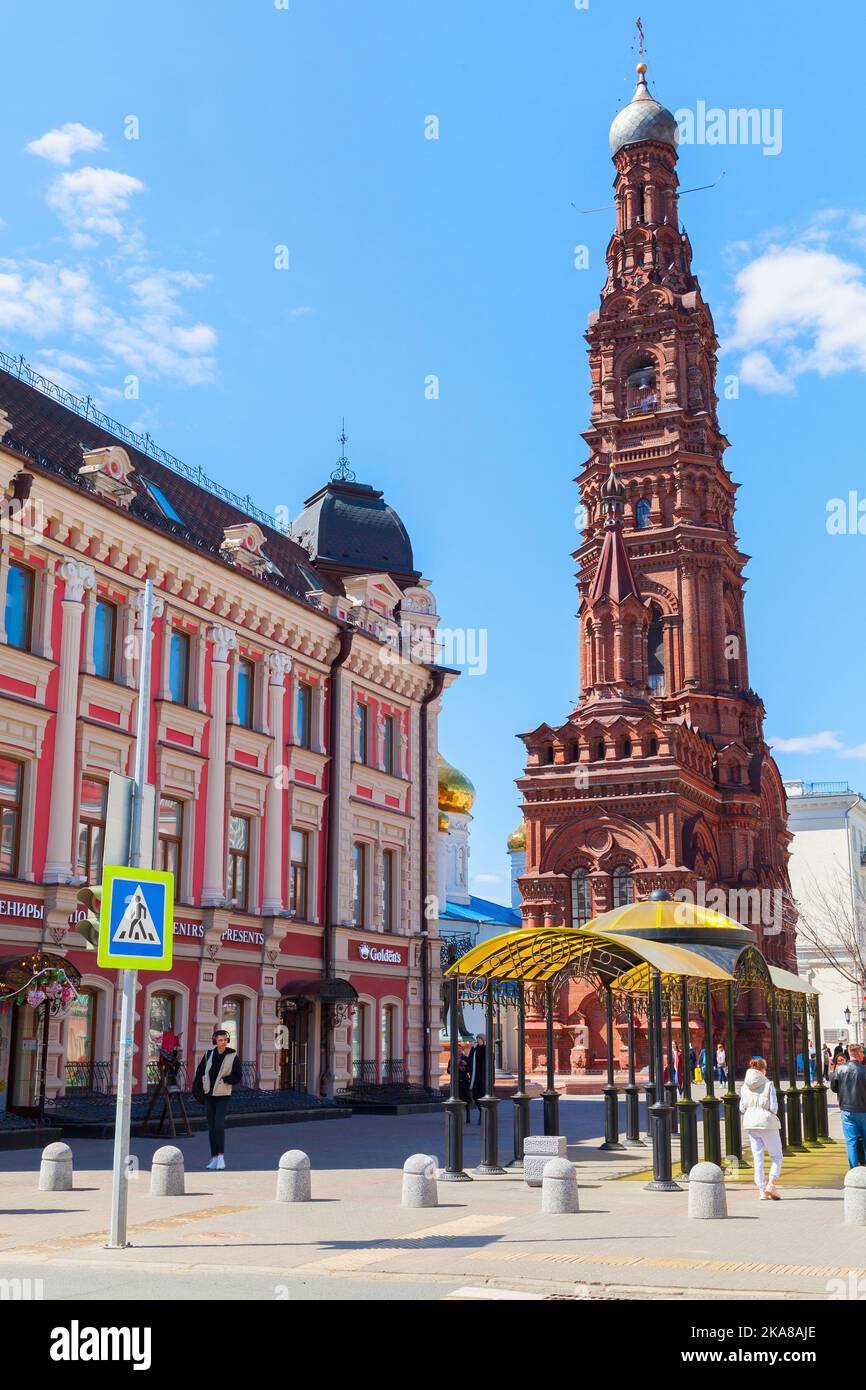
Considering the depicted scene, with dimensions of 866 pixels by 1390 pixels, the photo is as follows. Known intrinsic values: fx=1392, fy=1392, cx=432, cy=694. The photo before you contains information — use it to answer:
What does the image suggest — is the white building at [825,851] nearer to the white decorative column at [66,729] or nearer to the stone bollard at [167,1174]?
the white decorative column at [66,729]

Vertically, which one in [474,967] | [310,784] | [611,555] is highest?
[611,555]

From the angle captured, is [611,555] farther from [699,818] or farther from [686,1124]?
[686,1124]

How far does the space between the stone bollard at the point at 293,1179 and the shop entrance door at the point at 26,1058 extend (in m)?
9.76

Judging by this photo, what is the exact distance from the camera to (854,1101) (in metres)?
16.9

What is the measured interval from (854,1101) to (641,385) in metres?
60.5

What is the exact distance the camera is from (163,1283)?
10.3m

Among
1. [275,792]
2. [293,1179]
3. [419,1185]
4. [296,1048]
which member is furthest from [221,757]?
[419,1185]

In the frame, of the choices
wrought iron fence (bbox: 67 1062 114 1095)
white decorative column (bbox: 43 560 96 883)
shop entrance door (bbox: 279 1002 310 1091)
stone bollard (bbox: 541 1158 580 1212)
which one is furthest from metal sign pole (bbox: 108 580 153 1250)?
shop entrance door (bbox: 279 1002 310 1091)

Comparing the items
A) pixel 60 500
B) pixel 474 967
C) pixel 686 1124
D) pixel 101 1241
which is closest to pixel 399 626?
pixel 60 500

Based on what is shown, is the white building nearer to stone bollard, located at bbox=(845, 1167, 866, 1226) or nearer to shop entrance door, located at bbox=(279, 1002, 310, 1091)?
shop entrance door, located at bbox=(279, 1002, 310, 1091)

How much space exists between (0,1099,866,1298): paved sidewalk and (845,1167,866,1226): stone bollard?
15cm

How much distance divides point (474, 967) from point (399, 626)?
2097cm
